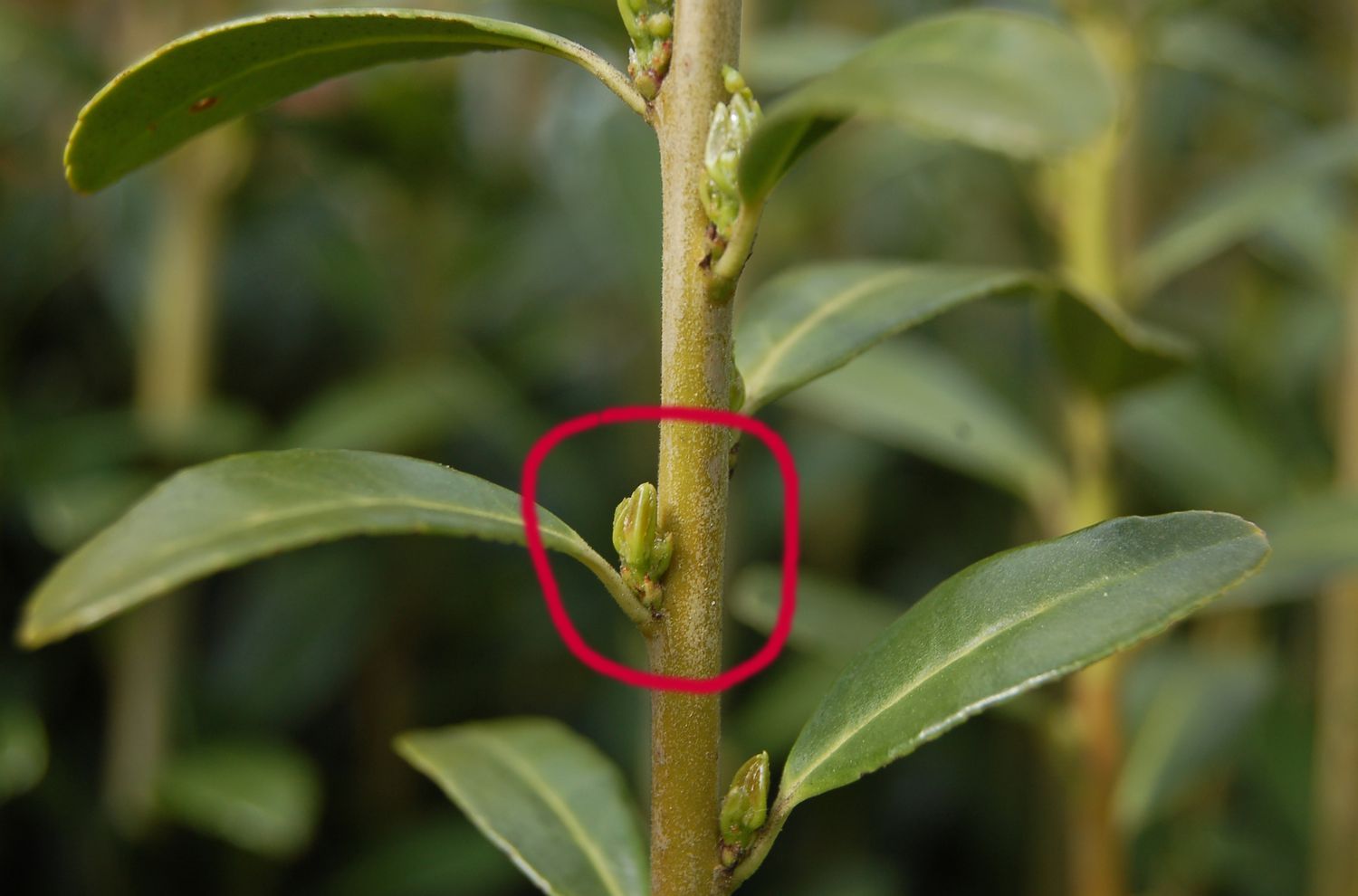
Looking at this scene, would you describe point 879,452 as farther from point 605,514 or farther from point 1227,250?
point 1227,250

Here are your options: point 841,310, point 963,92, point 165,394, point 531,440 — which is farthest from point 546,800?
point 165,394

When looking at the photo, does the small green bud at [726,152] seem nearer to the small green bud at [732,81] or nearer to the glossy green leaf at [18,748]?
the small green bud at [732,81]

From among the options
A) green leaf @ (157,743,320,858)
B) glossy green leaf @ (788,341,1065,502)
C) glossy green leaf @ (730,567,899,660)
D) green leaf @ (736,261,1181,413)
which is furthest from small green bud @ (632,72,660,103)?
green leaf @ (157,743,320,858)

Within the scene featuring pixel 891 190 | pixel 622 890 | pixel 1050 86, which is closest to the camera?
pixel 1050 86

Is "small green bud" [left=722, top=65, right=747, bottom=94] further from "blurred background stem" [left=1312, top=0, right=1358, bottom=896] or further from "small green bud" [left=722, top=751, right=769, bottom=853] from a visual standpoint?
"blurred background stem" [left=1312, top=0, right=1358, bottom=896]

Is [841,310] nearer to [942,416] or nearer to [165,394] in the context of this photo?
[942,416]

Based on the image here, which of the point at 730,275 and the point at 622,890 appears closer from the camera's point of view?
the point at 730,275

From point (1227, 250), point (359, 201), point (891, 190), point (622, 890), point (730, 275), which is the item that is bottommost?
point (1227, 250)

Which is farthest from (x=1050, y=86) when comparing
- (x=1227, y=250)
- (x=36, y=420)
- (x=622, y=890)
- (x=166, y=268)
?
(x=1227, y=250)
